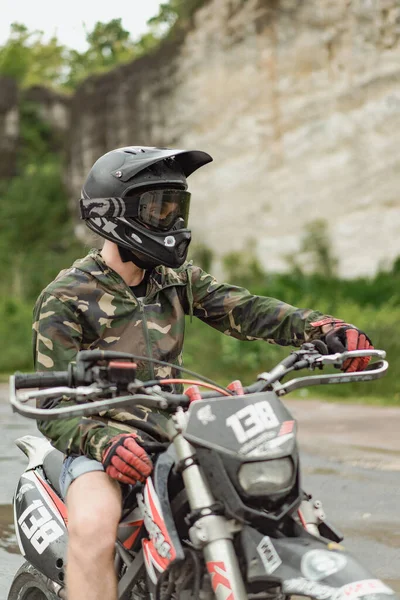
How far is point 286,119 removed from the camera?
22.6m

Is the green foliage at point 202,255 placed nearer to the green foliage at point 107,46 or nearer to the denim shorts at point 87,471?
the green foliage at point 107,46

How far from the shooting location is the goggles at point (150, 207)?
4199 millimetres

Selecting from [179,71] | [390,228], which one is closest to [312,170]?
[390,228]

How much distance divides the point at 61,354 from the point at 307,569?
1.34 metres

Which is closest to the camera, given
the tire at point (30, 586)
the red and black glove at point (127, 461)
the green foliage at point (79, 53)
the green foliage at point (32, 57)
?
the red and black glove at point (127, 461)

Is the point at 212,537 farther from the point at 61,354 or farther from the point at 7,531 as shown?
the point at 7,531

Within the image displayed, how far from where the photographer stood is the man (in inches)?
155

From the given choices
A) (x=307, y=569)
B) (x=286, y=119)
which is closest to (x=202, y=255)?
(x=286, y=119)

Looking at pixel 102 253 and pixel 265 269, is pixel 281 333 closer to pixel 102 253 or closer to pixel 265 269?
pixel 102 253

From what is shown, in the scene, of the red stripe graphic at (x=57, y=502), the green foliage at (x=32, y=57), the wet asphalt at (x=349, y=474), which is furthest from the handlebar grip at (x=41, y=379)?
the green foliage at (x=32, y=57)

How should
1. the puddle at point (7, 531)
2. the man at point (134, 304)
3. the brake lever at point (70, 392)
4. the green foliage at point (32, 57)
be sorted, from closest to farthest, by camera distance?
the brake lever at point (70, 392) < the man at point (134, 304) < the puddle at point (7, 531) < the green foliage at point (32, 57)

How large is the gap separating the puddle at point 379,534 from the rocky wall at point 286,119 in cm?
1378

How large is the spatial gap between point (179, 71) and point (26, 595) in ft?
67.5

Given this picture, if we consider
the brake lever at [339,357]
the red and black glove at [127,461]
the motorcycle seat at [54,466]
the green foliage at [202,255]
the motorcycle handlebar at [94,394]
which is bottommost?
the green foliage at [202,255]
